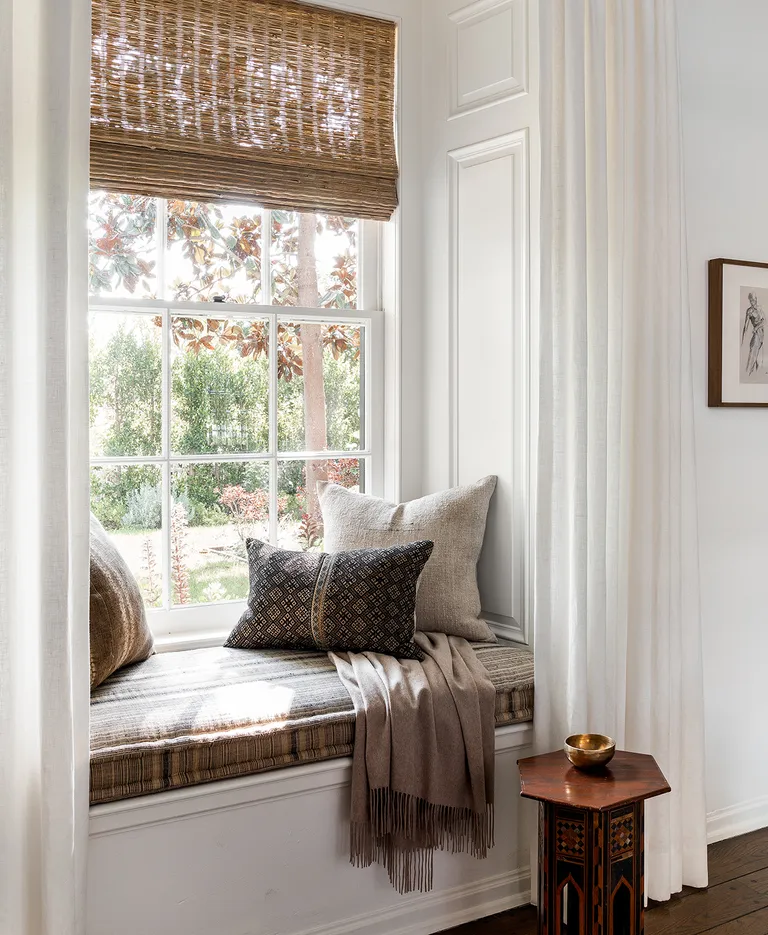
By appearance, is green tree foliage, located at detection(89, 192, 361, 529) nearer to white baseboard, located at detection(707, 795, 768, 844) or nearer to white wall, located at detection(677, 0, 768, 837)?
white wall, located at detection(677, 0, 768, 837)

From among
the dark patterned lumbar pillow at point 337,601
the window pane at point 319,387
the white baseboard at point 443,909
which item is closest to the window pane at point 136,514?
the dark patterned lumbar pillow at point 337,601

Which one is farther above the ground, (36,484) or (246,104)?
(246,104)

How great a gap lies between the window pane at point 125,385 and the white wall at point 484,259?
895 millimetres

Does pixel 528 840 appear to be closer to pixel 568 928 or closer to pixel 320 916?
pixel 568 928

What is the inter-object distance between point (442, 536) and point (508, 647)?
374 mm

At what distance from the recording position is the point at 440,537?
8.82ft

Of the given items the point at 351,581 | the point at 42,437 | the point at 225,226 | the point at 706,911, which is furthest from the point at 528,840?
the point at 225,226

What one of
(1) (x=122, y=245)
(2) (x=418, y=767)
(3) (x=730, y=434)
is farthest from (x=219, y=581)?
(3) (x=730, y=434)

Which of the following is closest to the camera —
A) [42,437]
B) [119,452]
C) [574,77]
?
[42,437]

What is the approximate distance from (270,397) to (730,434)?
4.69ft

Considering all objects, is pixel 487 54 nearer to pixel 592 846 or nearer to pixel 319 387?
pixel 319 387

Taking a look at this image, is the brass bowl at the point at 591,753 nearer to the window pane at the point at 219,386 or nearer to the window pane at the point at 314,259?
the window pane at the point at 219,386

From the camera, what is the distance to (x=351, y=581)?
2.43m

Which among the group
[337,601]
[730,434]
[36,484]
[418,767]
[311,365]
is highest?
[311,365]
